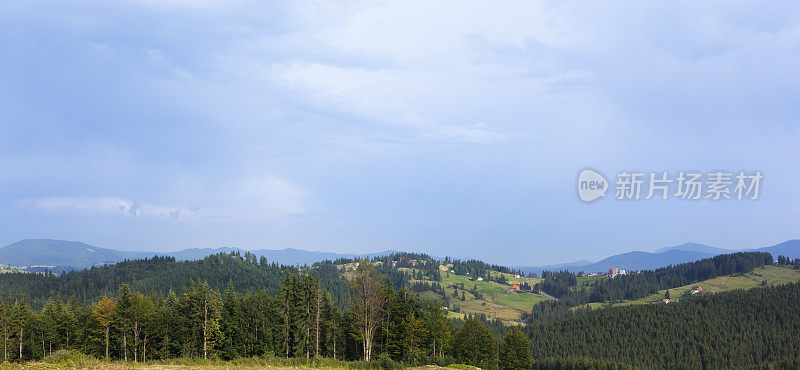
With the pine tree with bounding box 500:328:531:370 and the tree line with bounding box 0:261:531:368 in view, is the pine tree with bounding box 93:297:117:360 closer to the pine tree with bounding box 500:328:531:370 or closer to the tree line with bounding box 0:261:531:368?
the tree line with bounding box 0:261:531:368

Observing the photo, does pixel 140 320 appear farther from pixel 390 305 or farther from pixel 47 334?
pixel 390 305

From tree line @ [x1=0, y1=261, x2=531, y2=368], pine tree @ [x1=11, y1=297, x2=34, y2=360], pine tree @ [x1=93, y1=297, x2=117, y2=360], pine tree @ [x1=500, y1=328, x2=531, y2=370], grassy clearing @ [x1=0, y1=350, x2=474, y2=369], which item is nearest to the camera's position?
grassy clearing @ [x1=0, y1=350, x2=474, y2=369]

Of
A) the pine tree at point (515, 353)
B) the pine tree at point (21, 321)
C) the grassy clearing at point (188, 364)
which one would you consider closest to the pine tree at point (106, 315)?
the pine tree at point (21, 321)

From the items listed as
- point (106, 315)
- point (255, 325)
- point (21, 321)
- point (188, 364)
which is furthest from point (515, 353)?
point (21, 321)

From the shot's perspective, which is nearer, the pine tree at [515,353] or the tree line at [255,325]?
the tree line at [255,325]

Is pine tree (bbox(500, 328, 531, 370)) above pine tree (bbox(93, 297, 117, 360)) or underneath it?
underneath

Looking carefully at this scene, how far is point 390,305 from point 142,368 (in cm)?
4173

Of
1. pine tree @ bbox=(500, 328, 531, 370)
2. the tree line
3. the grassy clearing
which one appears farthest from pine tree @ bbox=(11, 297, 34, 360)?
pine tree @ bbox=(500, 328, 531, 370)

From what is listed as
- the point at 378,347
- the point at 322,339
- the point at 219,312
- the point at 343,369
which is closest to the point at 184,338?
the point at 219,312

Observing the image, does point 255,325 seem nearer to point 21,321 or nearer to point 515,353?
point 21,321

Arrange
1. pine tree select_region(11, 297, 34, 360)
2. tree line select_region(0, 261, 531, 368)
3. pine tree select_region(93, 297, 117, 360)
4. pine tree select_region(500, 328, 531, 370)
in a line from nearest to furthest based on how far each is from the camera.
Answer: tree line select_region(0, 261, 531, 368) < pine tree select_region(93, 297, 117, 360) < pine tree select_region(11, 297, 34, 360) < pine tree select_region(500, 328, 531, 370)

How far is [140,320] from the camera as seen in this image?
3169 inches

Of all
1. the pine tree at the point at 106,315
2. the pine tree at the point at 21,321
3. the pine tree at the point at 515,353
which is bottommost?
the pine tree at the point at 515,353

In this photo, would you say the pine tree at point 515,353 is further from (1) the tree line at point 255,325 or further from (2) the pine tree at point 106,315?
(2) the pine tree at point 106,315
